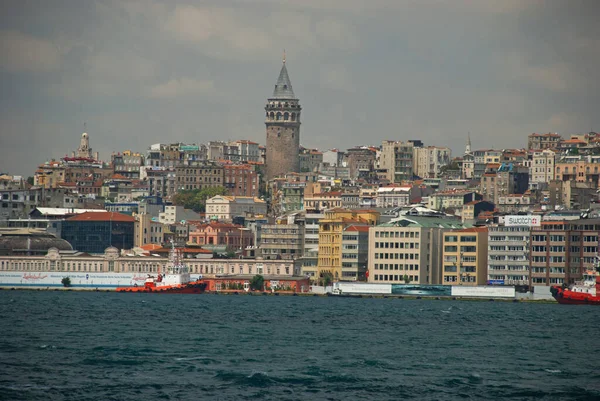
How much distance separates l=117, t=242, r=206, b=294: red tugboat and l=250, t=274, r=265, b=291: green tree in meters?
5.30

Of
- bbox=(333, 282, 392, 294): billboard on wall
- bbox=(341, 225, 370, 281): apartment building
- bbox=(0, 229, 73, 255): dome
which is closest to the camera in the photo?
bbox=(333, 282, 392, 294): billboard on wall

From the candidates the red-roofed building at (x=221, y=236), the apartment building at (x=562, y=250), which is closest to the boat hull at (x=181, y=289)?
the red-roofed building at (x=221, y=236)

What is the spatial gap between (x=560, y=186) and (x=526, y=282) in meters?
49.1

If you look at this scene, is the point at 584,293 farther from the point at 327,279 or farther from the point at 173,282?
the point at 173,282

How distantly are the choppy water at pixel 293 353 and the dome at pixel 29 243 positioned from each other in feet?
164

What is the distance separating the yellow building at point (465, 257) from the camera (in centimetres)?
14462

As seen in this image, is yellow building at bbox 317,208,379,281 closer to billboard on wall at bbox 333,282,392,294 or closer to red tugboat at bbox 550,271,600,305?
billboard on wall at bbox 333,282,392,294

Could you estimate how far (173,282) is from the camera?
152m

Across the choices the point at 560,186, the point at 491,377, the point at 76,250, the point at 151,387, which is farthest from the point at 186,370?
the point at 560,186

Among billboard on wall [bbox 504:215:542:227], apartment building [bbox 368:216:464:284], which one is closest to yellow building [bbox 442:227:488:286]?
apartment building [bbox 368:216:464:284]

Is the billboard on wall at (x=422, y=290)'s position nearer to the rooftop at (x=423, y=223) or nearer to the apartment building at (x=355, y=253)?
the rooftop at (x=423, y=223)

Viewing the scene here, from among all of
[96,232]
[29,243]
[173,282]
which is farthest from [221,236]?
[173,282]

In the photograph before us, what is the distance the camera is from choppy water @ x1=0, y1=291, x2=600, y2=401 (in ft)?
196

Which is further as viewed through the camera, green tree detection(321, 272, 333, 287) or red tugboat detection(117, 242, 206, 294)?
green tree detection(321, 272, 333, 287)
